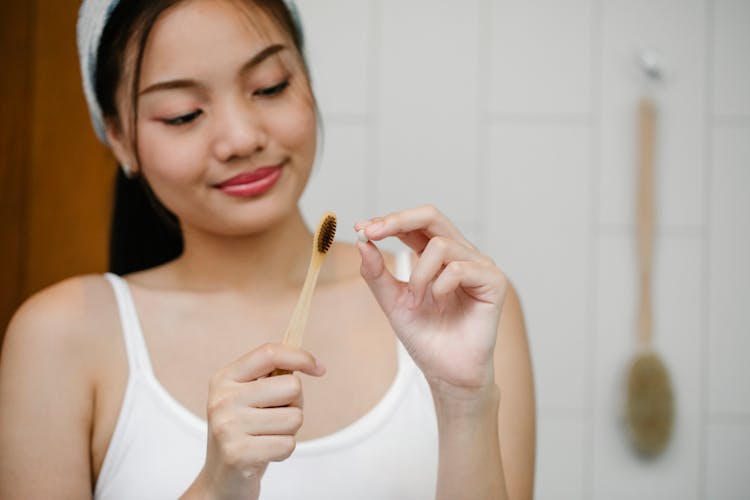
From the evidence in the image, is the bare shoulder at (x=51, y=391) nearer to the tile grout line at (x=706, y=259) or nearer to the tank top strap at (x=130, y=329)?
the tank top strap at (x=130, y=329)

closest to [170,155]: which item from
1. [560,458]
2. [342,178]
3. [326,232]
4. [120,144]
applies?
[120,144]

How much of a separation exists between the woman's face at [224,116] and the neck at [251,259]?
83 mm

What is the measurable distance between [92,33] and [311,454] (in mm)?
509

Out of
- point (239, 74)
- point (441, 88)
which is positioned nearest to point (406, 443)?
point (239, 74)

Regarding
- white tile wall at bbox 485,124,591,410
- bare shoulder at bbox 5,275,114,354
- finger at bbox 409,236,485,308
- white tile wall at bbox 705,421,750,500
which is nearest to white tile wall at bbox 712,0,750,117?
white tile wall at bbox 485,124,591,410

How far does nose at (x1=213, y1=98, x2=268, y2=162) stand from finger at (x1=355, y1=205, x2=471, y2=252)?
0.66ft

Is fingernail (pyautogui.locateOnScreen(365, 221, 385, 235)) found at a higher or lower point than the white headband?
lower

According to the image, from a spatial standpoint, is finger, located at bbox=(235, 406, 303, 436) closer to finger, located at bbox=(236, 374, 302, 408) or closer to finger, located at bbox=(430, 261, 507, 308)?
finger, located at bbox=(236, 374, 302, 408)

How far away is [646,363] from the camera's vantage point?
4.71 ft

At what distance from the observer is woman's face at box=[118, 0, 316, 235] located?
0.83m

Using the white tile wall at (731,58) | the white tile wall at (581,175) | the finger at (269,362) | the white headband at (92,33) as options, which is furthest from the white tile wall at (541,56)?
the finger at (269,362)

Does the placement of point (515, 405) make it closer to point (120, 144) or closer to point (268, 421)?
point (268, 421)

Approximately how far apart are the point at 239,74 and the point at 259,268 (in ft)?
0.78

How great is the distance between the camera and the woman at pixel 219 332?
32.7 inches
